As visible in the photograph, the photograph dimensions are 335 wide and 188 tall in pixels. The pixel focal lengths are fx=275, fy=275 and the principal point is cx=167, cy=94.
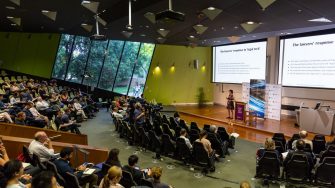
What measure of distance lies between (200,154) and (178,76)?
1286 cm

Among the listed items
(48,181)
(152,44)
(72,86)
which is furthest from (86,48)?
(48,181)

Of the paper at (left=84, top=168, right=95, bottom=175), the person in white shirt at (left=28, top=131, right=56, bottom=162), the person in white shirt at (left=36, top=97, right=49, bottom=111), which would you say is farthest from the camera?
the person in white shirt at (left=36, top=97, right=49, bottom=111)

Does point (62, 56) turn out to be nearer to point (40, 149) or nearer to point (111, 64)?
point (111, 64)

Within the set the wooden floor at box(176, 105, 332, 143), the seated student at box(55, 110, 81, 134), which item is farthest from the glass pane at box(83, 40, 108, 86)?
the seated student at box(55, 110, 81, 134)

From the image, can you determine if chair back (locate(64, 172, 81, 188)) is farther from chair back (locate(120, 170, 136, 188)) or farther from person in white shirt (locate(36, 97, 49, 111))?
person in white shirt (locate(36, 97, 49, 111))

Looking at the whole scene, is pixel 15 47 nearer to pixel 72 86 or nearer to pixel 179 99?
pixel 72 86

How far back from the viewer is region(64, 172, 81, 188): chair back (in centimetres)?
395

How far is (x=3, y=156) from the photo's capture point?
5020mm

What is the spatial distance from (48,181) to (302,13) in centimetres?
821

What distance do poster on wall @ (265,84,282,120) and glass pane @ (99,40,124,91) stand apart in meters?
9.94

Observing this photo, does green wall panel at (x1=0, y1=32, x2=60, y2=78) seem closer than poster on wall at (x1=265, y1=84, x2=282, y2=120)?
No

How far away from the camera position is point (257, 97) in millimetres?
13250

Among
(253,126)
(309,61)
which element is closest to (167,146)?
(253,126)

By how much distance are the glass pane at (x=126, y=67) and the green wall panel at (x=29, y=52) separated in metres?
4.76
